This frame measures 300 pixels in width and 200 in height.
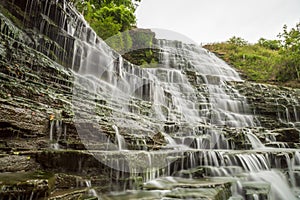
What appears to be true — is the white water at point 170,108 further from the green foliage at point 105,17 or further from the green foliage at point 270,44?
the green foliage at point 270,44

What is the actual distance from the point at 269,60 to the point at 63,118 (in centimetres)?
2101

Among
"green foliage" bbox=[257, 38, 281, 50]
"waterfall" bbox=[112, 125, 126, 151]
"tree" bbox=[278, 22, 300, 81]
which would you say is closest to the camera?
"waterfall" bbox=[112, 125, 126, 151]

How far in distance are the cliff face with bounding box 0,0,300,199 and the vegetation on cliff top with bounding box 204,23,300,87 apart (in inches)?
332

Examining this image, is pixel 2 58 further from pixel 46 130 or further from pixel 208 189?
pixel 208 189

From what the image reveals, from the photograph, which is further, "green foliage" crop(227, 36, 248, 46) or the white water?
"green foliage" crop(227, 36, 248, 46)

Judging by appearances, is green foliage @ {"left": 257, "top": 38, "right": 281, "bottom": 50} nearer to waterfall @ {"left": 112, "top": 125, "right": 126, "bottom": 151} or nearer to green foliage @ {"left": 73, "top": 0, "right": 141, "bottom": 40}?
green foliage @ {"left": 73, "top": 0, "right": 141, "bottom": 40}

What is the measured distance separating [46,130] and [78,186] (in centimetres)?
157

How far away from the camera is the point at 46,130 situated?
434 cm

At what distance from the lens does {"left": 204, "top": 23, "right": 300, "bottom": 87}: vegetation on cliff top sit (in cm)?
1650

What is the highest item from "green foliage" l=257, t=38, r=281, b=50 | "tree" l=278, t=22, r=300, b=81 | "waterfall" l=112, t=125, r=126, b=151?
"green foliage" l=257, t=38, r=281, b=50

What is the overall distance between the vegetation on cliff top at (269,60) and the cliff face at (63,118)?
8433 millimetres

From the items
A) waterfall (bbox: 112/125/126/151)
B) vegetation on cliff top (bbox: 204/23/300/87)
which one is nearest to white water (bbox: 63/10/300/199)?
waterfall (bbox: 112/125/126/151)

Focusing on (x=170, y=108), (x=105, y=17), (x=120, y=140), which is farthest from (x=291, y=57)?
(x=120, y=140)

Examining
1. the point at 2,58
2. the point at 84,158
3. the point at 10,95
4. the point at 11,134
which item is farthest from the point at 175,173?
the point at 2,58
